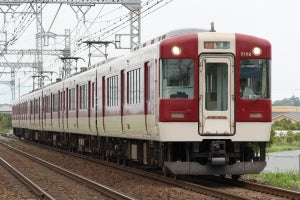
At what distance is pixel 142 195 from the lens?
13305mm

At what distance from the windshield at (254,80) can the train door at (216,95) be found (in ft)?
0.86

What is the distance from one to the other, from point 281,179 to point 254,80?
2.52m

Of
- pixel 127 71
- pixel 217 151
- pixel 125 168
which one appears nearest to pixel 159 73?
pixel 217 151

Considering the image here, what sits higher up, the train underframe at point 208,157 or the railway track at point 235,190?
the train underframe at point 208,157

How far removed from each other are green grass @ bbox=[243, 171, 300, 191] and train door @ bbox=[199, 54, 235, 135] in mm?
1643

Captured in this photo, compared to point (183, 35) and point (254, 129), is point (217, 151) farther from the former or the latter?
point (183, 35)

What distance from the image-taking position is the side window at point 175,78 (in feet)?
48.8

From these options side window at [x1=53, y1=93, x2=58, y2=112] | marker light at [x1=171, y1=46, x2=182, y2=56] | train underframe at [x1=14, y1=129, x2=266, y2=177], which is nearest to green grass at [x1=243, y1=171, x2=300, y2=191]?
train underframe at [x1=14, y1=129, x2=266, y2=177]

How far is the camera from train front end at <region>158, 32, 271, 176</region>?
48.3 feet

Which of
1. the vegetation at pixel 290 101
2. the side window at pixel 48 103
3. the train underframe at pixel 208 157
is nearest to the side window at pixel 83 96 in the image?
the train underframe at pixel 208 157

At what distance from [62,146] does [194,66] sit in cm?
1920

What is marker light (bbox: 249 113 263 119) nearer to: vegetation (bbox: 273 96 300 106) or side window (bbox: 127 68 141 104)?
side window (bbox: 127 68 141 104)

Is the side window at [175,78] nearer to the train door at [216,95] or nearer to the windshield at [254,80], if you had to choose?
the train door at [216,95]

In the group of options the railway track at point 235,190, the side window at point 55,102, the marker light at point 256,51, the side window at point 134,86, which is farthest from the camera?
the side window at point 55,102
